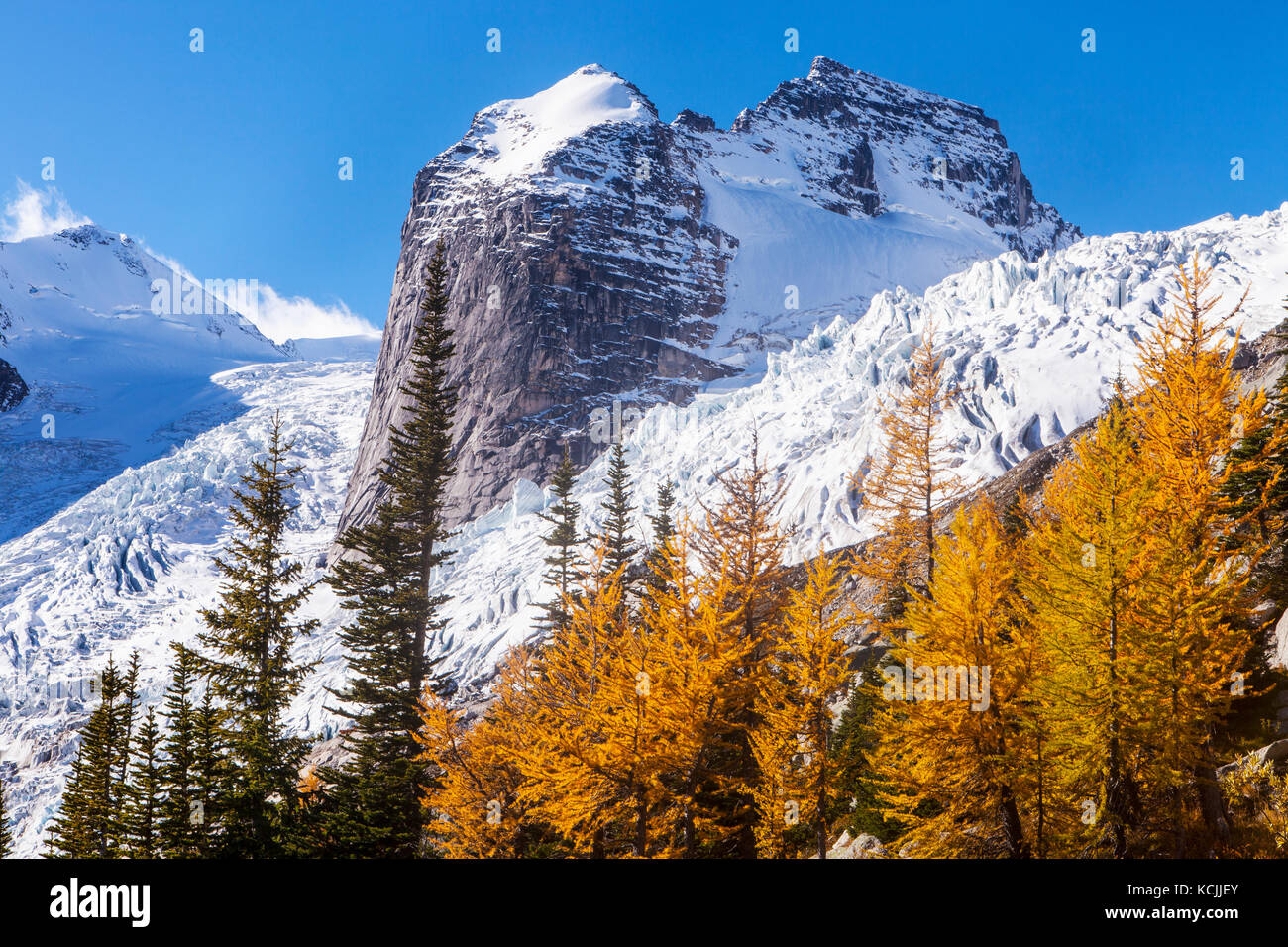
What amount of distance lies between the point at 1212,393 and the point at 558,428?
125499 mm

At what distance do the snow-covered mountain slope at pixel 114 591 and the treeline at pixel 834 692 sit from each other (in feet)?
238

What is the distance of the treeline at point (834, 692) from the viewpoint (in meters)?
14.0

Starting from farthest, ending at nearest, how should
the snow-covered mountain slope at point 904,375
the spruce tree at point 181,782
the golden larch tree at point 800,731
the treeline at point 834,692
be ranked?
the snow-covered mountain slope at point 904,375 < the spruce tree at point 181,782 < the golden larch tree at point 800,731 < the treeline at point 834,692

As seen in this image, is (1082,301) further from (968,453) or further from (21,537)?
(21,537)

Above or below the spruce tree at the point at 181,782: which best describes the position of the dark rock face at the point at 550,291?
above

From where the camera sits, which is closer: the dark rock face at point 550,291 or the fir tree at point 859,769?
the fir tree at point 859,769

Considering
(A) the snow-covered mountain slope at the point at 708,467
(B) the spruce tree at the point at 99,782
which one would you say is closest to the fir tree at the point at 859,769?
(B) the spruce tree at the point at 99,782

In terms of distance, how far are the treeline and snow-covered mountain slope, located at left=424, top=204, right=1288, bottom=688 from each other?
42575 millimetres

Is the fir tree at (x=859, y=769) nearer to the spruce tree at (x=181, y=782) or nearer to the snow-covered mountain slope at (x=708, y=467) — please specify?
the spruce tree at (x=181, y=782)

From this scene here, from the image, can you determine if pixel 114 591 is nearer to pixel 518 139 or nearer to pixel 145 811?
pixel 145 811

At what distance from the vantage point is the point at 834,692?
18.7 metres

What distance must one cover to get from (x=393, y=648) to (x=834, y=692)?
14.1 m

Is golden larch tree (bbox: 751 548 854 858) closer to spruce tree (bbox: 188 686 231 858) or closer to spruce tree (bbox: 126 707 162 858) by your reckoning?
spruce tree (bbox: 188 686 231 858)

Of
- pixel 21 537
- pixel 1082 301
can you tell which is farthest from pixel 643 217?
pixel 21 537
